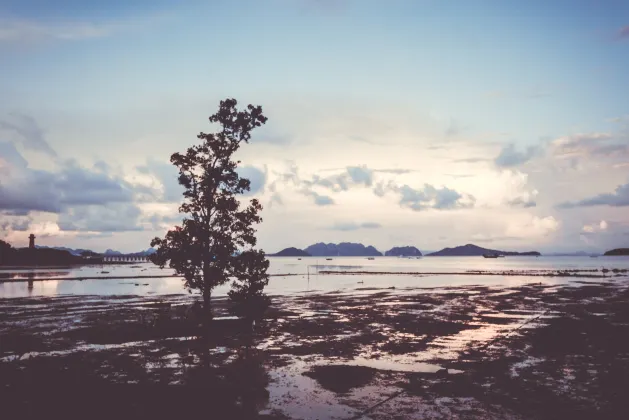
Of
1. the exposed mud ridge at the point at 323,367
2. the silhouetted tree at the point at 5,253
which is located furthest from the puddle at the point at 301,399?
the silhouetted tree at the point at 5,253

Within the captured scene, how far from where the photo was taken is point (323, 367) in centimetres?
1992

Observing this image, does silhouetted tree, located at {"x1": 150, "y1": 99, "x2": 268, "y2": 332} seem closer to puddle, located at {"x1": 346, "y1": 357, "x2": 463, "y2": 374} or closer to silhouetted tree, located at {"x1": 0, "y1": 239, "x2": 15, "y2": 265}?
puddle, located at {"x1": 346, "y1": 357, "x2": 463, "y2": 374}

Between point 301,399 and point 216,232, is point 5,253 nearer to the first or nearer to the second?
point 216,232

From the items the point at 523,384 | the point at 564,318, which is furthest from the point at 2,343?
the point at 564,318

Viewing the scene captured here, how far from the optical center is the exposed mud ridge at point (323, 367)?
47.0 ft

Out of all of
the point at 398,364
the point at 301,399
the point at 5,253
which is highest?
the point at 5,253

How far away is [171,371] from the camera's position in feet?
62.1

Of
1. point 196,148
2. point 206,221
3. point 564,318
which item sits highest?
point 196,148

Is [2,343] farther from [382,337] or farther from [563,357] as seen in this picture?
[563,357]

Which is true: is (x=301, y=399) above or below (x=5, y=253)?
below

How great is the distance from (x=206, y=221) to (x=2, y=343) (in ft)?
42.9

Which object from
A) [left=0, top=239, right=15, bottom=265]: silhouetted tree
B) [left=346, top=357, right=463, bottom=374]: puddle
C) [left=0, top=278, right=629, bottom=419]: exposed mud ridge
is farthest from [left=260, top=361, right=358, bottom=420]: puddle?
[left=0, top=239, right=15, bottom=265]: silhouetted tree

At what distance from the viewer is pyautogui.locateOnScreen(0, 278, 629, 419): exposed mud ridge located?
14.3 metres

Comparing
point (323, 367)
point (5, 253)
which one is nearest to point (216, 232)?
point (323, 367)
